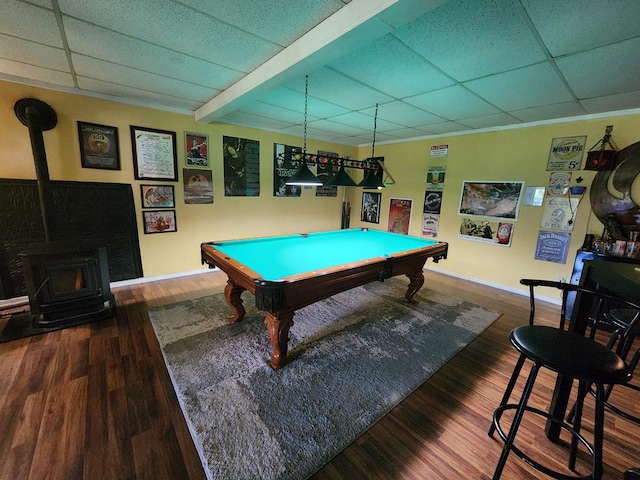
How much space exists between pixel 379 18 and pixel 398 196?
4113 mm

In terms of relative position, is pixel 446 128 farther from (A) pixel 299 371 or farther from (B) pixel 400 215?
(A) pixel 299 371

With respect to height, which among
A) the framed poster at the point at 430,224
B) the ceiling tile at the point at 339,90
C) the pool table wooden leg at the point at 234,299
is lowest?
the pool table wooden leg at the point at 234,299

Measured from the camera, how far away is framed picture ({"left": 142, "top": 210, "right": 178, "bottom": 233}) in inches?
141

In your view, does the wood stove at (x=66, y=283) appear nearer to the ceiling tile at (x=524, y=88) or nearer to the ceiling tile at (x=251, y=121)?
the ceiling tile at (x=251, y=121)

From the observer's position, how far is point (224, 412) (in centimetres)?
163

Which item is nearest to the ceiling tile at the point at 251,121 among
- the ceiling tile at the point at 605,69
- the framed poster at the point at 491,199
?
the framed poster at the point at 491,199

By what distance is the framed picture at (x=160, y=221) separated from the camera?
3574 millimetres

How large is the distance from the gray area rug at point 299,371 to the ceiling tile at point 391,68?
243 centimetres

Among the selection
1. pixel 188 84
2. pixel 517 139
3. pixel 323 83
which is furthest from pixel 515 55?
pixel 188 84

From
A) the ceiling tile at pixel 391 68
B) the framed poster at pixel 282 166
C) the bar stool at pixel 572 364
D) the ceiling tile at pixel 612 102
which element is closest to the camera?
the bar stool at pixel 572 364

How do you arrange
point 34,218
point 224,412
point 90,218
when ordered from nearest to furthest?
1. point 224,412
2. point 34,218
3. point 90,218

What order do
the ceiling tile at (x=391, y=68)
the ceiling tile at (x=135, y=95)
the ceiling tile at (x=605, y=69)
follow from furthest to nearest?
the ceiling tile at (x=135, y=95)
the ceiling tile at (x=391, y=68)
the ceiling tile at (x=605, y=69)

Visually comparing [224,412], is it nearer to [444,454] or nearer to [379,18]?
[444,454]

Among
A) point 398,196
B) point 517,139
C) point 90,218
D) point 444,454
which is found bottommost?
point 444,454
